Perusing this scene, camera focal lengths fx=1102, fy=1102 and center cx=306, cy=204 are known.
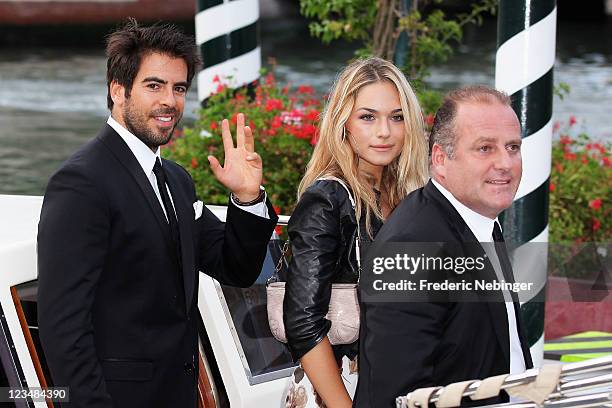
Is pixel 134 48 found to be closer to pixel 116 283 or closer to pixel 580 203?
pixel 116 283

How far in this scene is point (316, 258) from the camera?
3.14 m

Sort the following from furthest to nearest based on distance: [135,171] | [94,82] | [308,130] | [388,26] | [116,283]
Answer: [94,82] < [388,26] < [308,130] < [135,171] < [116,283]

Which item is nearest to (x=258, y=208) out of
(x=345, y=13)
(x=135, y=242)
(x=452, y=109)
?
(x=135, y=242)

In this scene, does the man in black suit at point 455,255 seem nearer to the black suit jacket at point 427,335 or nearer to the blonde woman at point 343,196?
the black suit jacket at point 427,335

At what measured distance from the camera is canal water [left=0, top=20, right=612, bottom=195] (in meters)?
16.9

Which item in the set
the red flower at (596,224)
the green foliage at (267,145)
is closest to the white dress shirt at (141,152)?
the green foliage at (267,145)

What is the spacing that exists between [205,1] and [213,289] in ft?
15.7

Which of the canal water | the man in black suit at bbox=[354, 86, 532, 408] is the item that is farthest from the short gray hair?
the canal water

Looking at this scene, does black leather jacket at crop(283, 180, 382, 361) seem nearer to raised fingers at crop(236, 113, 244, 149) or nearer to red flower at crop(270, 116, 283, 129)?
raised fingers at crop(236, 113, 244, 149)

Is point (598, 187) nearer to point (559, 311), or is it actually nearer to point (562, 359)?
point (559, 311)

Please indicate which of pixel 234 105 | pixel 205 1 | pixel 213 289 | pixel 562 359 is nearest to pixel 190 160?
pixel 234 105

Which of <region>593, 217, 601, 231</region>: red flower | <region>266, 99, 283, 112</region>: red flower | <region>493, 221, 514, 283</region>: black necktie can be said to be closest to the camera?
<region>493, 221, 514, 283</region>: black necktie

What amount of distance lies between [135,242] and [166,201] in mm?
217

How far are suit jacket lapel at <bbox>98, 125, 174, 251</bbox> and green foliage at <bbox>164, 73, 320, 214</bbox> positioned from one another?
367cm
